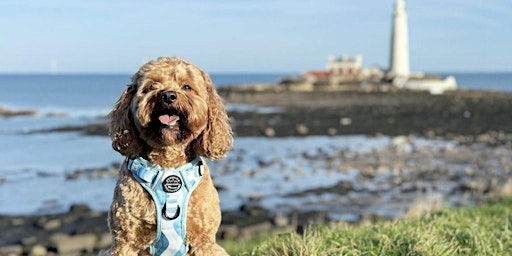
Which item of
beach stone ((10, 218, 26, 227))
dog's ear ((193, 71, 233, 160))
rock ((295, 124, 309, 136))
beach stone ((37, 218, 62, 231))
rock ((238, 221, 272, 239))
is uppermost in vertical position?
dog's ear ((193, 71, 233, 160))

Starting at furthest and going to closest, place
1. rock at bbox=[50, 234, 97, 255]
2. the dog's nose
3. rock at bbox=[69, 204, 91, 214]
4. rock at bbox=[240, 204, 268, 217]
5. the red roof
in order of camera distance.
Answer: the red roof → rock at bbox=[69, 204, 91, 214] → rock at bbox=[240, 204, 268, 217] → rock at bbox=[50, 234, 97, 255] → the dog's nose

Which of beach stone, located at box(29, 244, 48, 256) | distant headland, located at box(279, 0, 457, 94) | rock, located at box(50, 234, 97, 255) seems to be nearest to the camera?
beach stone, located at box(29, 244, 48, 256)

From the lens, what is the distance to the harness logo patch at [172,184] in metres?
4.29

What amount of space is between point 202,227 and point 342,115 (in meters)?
35.0

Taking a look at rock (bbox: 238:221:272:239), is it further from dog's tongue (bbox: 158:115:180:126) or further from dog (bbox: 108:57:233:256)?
dog's tongue (bbox: 158:115:180:126)

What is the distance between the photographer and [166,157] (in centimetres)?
439

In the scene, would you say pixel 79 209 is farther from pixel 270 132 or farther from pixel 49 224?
pixel 270 132

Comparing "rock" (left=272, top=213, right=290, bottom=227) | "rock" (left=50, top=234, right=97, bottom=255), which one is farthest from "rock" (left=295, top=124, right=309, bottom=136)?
"rock" (left=50, top=234, right=97, bottom=255)

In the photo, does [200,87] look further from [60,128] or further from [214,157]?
[60,128]

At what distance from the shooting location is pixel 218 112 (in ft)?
14.7

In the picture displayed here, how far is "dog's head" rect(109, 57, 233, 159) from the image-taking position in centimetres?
409

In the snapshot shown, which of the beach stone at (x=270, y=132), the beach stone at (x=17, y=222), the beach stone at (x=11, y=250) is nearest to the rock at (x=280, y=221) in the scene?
the beach stone at (x=11, y=250)

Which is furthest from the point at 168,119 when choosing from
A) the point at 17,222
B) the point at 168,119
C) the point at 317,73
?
the point at 317,73

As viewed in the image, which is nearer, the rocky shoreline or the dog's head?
the dog's head
